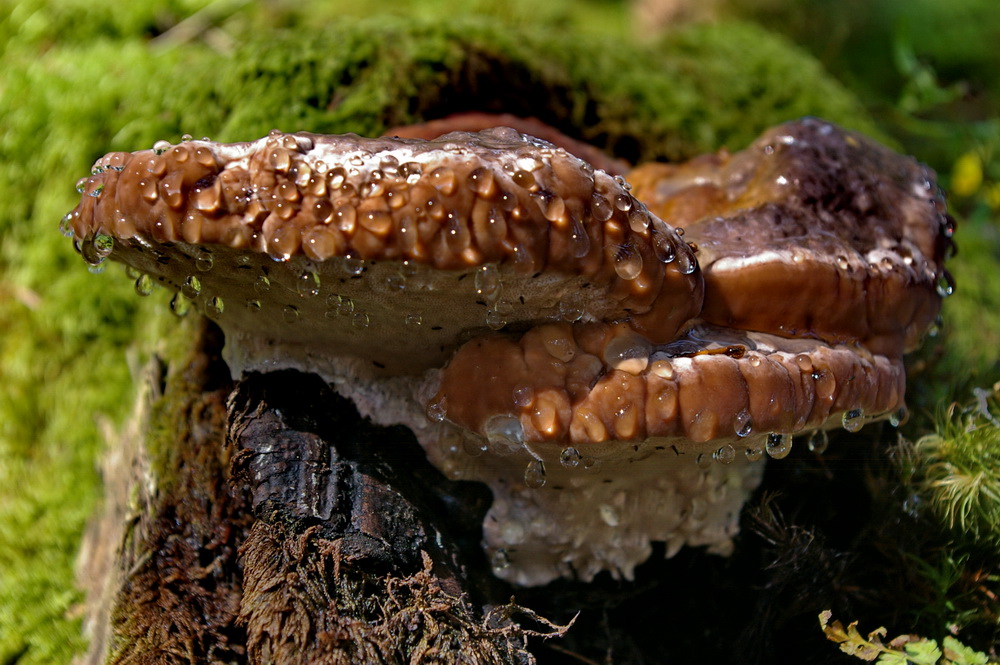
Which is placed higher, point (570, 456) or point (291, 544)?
point (570, 456)

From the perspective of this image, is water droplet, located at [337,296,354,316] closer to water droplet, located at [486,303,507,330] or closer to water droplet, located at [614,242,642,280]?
water droplet, located at [486,303,507,330]

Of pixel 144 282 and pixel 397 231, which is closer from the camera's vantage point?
pixel 397 231

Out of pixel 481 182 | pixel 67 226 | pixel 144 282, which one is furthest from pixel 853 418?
pixel 67 226

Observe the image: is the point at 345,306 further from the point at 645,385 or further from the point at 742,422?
the point at 742,422

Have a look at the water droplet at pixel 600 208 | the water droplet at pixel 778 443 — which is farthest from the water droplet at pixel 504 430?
the water droplet at pixel 778 443

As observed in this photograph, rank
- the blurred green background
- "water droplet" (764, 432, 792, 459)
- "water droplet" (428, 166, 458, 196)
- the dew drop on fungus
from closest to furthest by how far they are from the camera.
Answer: "water droplet" (428, 166, 458, 196)
"water droplet" (764, 432, 792, 459)
the dew drop on fungus
the blurred green background

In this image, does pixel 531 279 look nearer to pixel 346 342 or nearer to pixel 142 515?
pixel 346 342

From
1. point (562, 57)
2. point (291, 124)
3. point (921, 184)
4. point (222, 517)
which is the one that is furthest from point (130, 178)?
point (562, 57)

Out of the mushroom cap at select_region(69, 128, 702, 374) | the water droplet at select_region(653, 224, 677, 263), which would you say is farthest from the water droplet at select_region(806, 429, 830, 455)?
the water droplet at select_region(653, 224, 677, 263)
